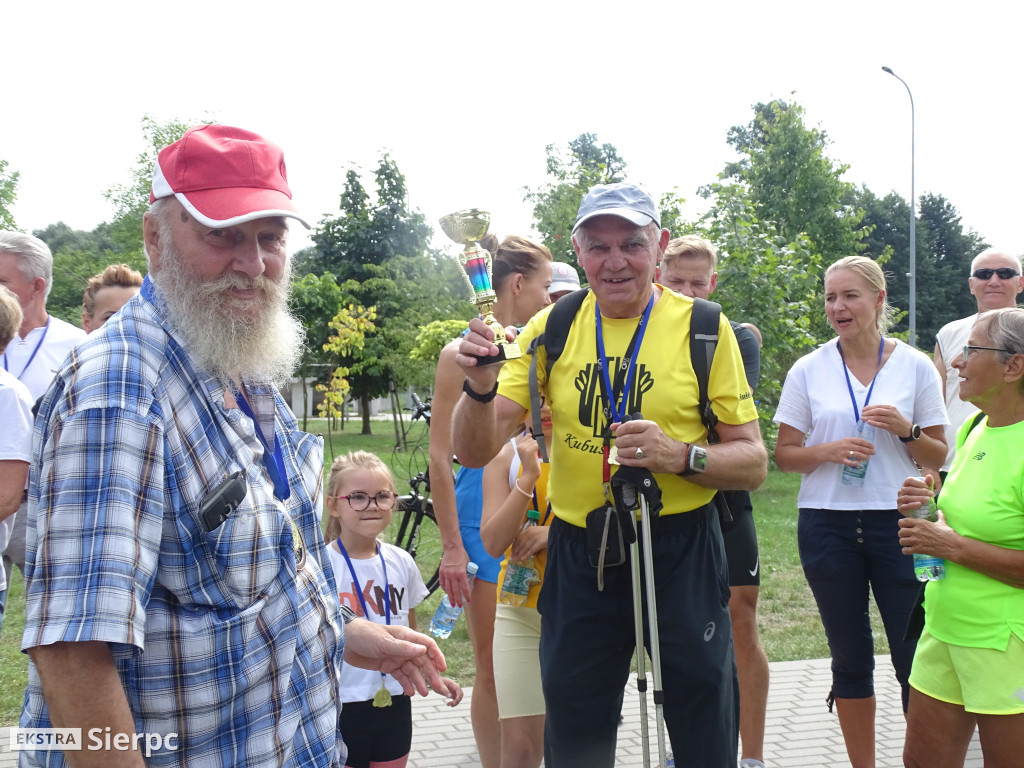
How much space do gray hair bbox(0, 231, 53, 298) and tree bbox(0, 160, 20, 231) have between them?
1149 inches

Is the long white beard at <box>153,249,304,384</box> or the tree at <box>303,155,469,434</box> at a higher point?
the tree at <box>303,155,469,434</box>

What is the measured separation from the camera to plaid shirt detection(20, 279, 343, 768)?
1.55 m

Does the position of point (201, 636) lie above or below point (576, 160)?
below

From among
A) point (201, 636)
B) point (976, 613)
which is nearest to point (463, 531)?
point (976, 613)

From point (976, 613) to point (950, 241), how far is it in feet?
183

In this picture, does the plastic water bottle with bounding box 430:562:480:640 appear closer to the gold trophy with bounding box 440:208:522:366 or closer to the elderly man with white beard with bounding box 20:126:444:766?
the gold trophy with bounding box 440:208:522:366

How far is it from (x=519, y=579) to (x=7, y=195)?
108 ft

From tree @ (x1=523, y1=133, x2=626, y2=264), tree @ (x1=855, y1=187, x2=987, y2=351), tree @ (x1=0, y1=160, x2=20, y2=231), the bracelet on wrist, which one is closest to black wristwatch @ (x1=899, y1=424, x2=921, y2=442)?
the bracelet on wrist

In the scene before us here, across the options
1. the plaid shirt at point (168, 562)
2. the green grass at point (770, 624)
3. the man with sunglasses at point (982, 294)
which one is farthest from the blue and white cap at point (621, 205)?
the green grass at point (770, 624)

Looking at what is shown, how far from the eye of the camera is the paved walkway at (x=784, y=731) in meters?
4.73

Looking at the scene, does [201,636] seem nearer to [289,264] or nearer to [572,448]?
[289,264]

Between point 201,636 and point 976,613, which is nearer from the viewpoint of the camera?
point 201,636

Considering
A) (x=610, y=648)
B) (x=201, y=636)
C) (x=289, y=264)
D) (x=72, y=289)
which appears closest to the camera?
(x=201, y=636)

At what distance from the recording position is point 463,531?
167 inches
